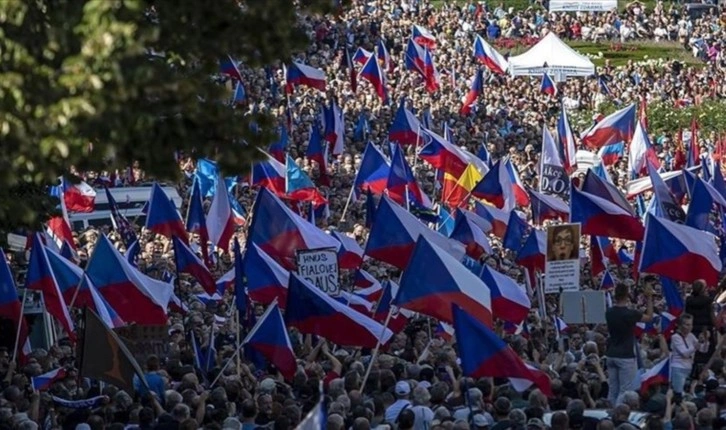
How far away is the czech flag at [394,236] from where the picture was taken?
21.9m

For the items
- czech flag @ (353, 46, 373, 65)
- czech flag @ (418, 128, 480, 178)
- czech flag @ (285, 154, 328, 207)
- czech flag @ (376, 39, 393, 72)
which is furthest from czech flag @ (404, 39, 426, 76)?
czech flag @ (285, 154, 328, 207)

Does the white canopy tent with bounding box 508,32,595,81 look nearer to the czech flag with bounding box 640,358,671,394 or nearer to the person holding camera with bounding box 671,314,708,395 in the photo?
the person holding camera with bounding box 671,314,708,395

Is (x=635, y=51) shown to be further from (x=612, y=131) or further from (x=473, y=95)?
(x=612, y=131)

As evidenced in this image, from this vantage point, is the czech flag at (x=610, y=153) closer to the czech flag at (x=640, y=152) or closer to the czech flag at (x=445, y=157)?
the czech flag at (x=640, y=152)

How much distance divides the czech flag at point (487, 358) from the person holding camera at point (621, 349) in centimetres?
124

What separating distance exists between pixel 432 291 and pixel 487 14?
4922cm

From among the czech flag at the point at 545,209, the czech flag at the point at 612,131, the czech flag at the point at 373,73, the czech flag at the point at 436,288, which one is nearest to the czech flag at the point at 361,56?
the czech flag at the point at 373,73

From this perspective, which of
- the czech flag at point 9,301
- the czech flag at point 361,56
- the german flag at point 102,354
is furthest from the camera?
the czech flag at point 361,56

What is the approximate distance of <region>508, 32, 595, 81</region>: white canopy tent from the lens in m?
52.4

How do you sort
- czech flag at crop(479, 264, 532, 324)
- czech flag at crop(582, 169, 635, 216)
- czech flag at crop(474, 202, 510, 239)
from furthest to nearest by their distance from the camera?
czech flag at crop(474, 202, 510, 239), czech flag at crop(582, 169, 635, 216), czech flag at crop(479, 264, 532, 324)

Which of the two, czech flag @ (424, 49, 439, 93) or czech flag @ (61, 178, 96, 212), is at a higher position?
czech flag @ (61, 178, 96, 212)

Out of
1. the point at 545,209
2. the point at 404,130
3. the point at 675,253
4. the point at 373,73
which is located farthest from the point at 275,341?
the point at 373,73

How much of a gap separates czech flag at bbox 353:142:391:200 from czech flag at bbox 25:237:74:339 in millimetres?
11525

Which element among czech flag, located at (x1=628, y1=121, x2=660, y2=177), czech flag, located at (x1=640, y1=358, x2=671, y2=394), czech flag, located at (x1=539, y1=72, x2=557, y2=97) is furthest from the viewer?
czech flag, located at (x1=539, y1=72, x2=557, y2=97)
